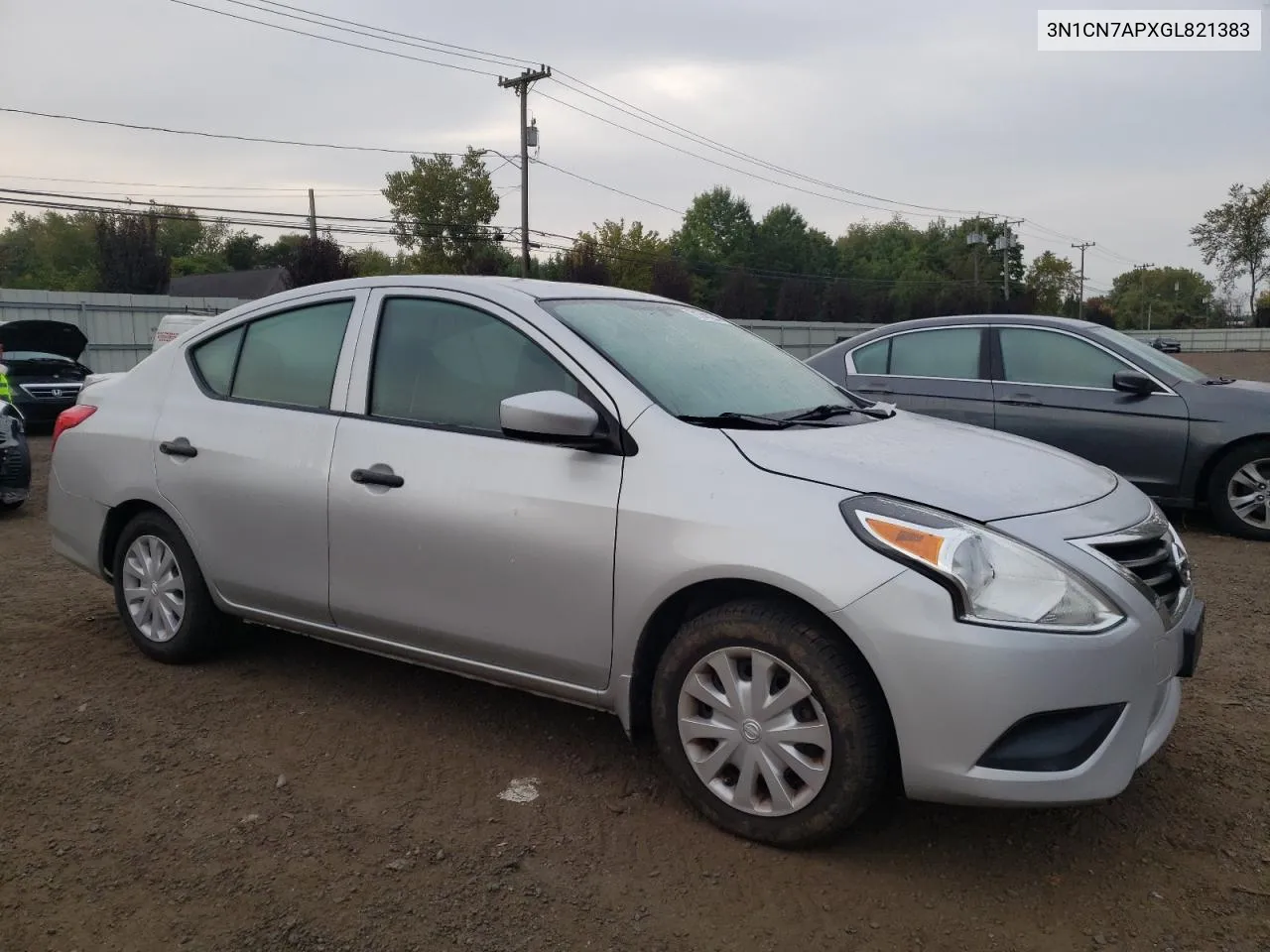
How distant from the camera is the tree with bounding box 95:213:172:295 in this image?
130ft

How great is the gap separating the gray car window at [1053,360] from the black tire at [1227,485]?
0.90 meters

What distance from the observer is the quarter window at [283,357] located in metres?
3.93

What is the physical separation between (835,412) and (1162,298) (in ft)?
424

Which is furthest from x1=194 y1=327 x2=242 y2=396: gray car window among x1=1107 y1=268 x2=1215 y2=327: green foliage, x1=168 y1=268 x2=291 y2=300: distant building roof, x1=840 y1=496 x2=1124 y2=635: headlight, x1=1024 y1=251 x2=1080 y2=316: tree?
x1=1107 y1=268 x2=1215 y2=327: green foliage

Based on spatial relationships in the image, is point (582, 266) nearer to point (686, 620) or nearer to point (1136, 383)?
point (1136, 383)

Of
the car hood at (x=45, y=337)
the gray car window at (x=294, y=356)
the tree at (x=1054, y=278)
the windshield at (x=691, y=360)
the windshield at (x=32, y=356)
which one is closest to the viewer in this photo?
the windshield at (x=691, y=360)

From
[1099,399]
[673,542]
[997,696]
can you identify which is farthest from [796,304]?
[997,696]

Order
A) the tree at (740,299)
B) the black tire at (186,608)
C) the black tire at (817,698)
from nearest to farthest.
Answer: the black tire at (817,698), the black tire at (186,608), the tree at (740,299)

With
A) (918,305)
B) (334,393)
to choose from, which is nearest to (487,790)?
(334,393)

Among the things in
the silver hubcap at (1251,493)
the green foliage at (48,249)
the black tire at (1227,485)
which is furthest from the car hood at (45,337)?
the green foliage at (48,249)

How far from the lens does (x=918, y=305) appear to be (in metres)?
67.8

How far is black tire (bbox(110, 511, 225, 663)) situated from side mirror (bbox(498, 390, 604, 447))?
1893 millimetres

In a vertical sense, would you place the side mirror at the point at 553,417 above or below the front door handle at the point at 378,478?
above

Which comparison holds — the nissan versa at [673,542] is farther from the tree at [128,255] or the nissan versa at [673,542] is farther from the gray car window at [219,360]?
the tree at [128,255]
